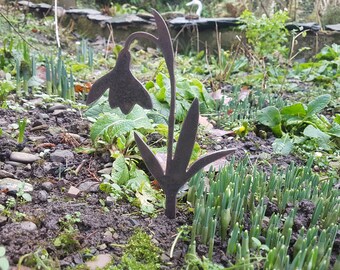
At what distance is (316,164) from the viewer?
8.23ft

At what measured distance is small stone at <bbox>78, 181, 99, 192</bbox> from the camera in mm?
1917

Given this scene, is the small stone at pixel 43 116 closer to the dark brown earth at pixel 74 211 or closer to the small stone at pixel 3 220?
the dark brown earth at pixel 74 211

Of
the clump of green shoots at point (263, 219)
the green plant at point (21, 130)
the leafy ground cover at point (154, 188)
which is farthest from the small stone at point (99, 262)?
the green plant at point (21, 130)

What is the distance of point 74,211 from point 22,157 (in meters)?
0.58

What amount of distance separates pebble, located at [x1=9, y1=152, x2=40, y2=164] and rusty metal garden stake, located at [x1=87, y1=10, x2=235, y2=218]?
61 cm

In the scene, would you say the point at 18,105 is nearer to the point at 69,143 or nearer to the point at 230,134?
the point at 69,143

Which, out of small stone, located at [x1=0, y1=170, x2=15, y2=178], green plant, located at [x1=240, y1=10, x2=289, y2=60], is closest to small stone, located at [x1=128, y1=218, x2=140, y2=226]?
small stone, located at [x1=0, y1=170, x2=15, y2=178]

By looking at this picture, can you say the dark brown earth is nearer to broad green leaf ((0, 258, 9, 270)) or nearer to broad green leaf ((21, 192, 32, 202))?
broad green leaf ((21, 192, 32, 202))

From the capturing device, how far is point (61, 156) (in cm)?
218

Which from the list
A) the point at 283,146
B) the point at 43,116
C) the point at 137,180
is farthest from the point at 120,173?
the point at 283,146

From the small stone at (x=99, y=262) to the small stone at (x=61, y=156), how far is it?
83 centimetres

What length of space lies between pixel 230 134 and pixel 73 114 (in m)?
1.00

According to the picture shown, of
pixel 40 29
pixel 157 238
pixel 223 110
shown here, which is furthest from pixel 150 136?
pixel 40 29

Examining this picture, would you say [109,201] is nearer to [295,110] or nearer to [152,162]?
[152,162]
